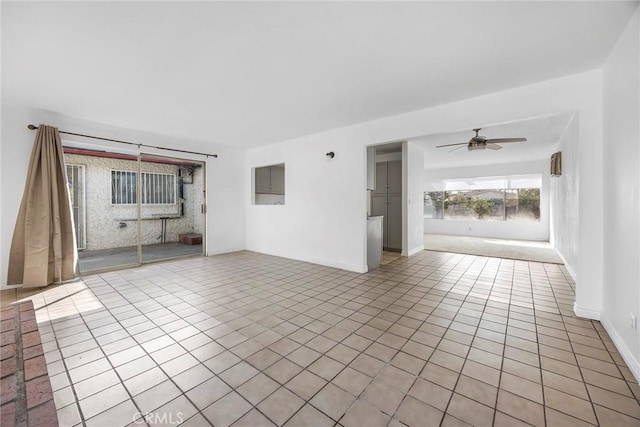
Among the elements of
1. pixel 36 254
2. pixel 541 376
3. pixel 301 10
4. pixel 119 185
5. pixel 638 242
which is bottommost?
pixel 541 376

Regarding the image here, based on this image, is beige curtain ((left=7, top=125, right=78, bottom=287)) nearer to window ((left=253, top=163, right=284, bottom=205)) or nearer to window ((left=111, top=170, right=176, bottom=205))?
window ((left=111, top=170, right=176, bottom=205))

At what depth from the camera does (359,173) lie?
427 cm

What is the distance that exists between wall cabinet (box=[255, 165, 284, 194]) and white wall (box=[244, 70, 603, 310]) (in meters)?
0.28

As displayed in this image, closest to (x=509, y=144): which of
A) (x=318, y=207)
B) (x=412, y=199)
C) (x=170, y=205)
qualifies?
(x=412, y=199)

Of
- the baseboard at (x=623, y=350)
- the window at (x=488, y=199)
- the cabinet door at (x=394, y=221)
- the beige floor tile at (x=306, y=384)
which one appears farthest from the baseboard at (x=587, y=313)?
the window at (x=488, y=199)

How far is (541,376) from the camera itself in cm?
173

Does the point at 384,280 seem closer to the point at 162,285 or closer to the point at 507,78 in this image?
the point at 507,78

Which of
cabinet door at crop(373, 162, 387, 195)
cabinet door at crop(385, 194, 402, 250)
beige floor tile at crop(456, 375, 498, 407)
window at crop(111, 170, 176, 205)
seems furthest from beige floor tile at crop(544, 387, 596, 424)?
window at crop(111, 170, 176, 205)

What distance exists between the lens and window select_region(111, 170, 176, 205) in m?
6.73

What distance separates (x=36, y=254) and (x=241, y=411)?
401 cm

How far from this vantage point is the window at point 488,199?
820cm

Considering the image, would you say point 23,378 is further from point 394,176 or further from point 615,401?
point 394,176

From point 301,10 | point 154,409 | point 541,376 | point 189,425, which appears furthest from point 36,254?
point 541,376

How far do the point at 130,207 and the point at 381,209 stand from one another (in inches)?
261
